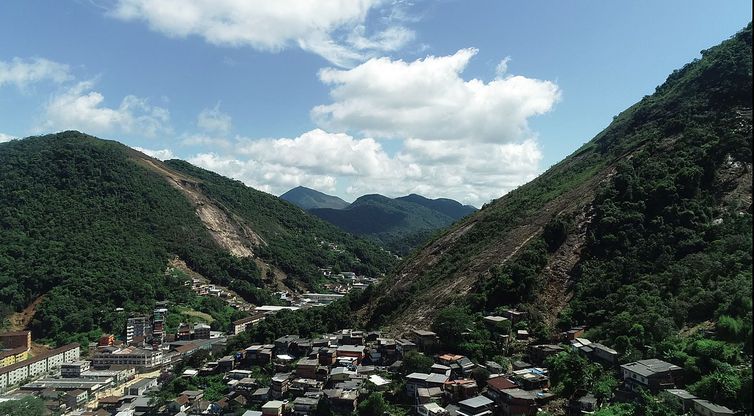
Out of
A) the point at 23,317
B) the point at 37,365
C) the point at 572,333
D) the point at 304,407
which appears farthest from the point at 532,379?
the point at 23,317

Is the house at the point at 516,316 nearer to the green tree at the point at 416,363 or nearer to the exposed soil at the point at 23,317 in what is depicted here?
the green tree at the point at 416,363

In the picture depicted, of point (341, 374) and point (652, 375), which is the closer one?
point (652, 375)

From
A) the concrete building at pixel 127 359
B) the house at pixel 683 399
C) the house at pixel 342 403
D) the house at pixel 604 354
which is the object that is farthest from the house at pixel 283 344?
the house at pixel 683 399

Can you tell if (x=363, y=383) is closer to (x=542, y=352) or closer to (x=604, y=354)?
(x=542, y=352)

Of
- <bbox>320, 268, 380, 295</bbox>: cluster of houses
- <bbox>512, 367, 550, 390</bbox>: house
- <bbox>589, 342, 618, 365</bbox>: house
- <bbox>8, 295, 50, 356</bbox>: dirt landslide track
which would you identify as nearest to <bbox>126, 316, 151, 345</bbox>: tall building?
<bbox>8, 295, 50, 356</bbox>: dirt landslide track

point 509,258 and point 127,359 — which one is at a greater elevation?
point 509,258

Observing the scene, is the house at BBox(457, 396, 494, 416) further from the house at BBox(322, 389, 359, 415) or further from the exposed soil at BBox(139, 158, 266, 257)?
the exposed soil at BBox(139, 158, 266, 257)
